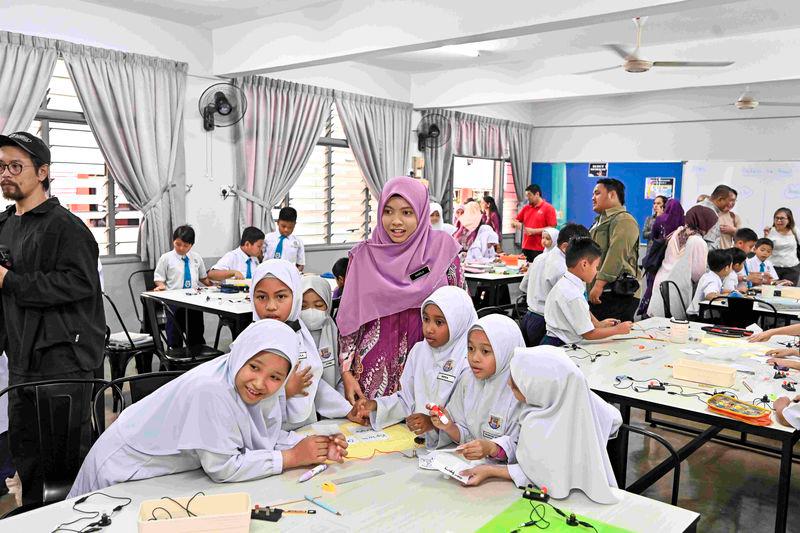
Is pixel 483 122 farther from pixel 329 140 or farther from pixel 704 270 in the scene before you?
pixel 704 270

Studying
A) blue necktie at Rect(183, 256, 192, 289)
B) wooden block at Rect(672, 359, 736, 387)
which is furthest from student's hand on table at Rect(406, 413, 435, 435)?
blue necktie at Rect(183, 256, 192, 289)

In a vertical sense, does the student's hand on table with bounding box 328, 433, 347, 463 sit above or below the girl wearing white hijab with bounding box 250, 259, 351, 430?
below

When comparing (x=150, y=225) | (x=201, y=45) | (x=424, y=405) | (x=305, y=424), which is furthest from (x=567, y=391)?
(x=201, y=45)

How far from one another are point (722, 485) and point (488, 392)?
2097 mm

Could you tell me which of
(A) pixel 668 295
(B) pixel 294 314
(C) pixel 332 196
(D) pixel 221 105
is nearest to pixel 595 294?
(A) pixel 668 295

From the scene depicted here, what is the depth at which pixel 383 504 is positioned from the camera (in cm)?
163

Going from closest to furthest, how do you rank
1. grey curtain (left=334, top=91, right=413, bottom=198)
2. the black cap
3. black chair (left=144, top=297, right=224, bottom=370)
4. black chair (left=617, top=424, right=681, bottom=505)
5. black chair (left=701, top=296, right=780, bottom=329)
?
black chair (left=617, top=424, right=681, bottom=505), the black cap, black chair (left=144, top=297, right=224, bottom=370), black chair (left=701, top=296, right=780, bottom=329), grey curtain (left=334, top=91, right=413, bottom=198)

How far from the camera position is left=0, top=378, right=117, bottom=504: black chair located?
208 cm

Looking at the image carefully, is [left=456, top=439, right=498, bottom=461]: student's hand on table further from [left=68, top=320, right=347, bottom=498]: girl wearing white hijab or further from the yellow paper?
[left=68, top=320, right=347, bottom=498]: girl wearing white hijab

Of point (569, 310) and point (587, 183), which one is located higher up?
point (587, 183)

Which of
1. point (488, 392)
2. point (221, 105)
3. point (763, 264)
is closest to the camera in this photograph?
point (488, 392)

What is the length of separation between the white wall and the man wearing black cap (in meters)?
9.76

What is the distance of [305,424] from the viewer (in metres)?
2.19

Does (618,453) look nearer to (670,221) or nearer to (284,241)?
(284,241)
